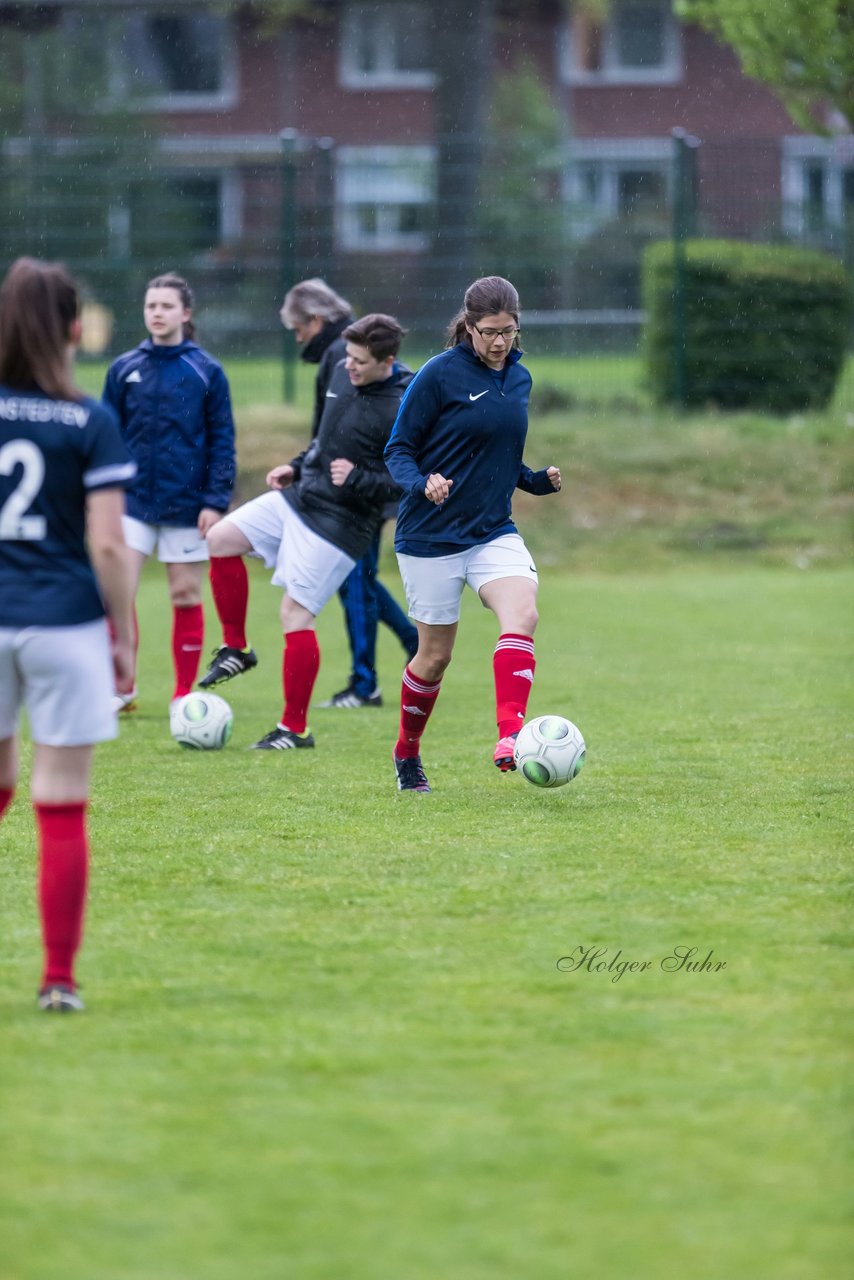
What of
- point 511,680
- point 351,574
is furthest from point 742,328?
point 511,680

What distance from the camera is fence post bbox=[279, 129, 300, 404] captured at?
18750mm

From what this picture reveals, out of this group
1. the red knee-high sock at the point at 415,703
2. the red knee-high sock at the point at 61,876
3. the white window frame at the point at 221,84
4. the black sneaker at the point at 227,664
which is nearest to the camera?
the red knee-high sock at the point at 61,876

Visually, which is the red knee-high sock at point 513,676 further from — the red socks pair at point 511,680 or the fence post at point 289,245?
the fence post at point 289,245

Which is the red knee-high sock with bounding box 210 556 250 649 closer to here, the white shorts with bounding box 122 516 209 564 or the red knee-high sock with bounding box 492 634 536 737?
the white shorts with bounding box 122 516 209 564

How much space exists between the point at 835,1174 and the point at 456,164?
63.1 feet

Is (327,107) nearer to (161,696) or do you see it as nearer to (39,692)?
(161,696)

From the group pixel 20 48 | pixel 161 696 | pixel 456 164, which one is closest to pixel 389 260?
pixel 456 164

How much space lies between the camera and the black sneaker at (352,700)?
10.0 meters

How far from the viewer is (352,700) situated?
33.0 ft

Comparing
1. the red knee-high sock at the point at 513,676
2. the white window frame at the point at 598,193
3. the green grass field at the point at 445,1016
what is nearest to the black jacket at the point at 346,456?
the green grass field at the point at 445,1016

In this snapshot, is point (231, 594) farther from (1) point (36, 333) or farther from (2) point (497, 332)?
(1) point (36, 333)

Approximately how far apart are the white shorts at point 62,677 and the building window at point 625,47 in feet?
137

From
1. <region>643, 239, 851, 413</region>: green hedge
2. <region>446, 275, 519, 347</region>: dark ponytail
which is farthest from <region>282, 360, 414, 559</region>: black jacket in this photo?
<region>643, 239, 851, 413</region>: green hedge
